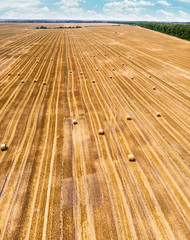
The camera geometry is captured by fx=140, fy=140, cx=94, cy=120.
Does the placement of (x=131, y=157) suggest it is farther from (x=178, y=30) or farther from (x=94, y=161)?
(x=178, y=30)

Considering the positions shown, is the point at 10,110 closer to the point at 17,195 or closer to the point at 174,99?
the point at 17,195

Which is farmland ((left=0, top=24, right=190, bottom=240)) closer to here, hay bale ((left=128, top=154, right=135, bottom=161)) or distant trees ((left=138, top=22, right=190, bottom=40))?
hay bale ((left=128, top=154, right=135, bottom=161))

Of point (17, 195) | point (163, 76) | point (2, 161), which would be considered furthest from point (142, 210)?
point (163, 76)

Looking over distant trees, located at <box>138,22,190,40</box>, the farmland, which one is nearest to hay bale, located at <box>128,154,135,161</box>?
the farmland

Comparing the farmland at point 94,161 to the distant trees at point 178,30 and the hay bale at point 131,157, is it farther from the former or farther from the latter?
the distant trees at point 178,30

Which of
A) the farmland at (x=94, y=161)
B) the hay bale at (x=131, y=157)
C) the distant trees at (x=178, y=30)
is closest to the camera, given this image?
the farmland at (x=94, y=161)

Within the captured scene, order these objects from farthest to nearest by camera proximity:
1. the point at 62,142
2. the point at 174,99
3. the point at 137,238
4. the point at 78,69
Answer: the point at 78,69
the point at 174,99
the point at 62,142
the point at 137,238

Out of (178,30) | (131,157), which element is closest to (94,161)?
(131,157)

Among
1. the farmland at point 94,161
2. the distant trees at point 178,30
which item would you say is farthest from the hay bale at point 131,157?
the distant trees at point 178,30
